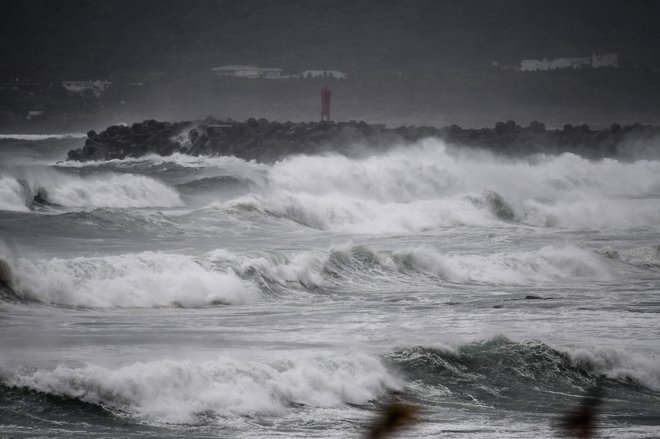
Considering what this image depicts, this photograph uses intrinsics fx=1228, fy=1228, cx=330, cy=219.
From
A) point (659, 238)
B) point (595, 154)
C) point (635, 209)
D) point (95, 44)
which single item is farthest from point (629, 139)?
point (95, 44)

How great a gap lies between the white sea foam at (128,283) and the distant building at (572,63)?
99110 millimetres

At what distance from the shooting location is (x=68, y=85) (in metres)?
105

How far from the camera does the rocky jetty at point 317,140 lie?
47.7m

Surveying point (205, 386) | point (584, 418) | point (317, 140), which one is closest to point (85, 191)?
point (205, 386)

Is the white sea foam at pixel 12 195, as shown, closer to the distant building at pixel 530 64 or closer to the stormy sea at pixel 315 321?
the stormy sea at pixel 315 321

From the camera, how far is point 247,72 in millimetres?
114062

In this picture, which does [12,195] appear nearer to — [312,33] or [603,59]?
[603,59]

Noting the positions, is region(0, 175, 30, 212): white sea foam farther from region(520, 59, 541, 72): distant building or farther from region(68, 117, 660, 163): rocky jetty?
region(520, 59, 541, 72): distant building

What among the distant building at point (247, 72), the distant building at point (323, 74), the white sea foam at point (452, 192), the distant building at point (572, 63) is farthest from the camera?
the distant building at point (247, 72)

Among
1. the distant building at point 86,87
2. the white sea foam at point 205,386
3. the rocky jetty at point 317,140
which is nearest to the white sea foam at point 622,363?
the white sea foam at point 205,386

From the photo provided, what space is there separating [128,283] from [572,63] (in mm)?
103122

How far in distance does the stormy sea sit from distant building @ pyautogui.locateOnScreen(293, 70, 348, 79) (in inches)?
3361

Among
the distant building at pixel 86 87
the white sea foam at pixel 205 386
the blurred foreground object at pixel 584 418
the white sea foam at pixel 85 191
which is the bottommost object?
the blurred foreground object at pixel 584 418

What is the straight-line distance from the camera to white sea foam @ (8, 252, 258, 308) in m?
13.0
